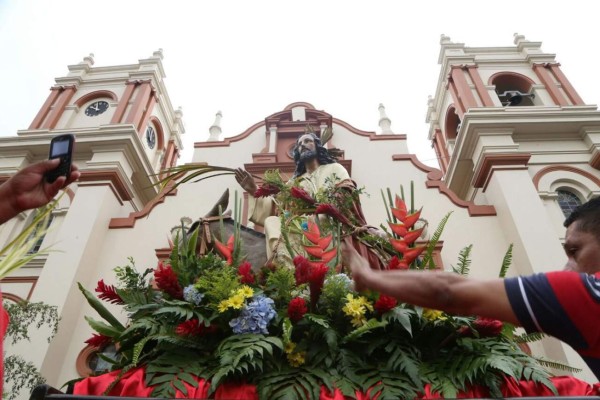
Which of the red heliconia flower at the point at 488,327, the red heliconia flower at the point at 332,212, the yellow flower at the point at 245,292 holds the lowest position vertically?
the red heliconia flower at the point at 488,327

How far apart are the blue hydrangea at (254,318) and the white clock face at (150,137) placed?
11151mm

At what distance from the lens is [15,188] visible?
6.09ft

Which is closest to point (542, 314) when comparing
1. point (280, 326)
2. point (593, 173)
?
point (280, 326)

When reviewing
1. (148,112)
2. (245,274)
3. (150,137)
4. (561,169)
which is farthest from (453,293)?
(150,137)

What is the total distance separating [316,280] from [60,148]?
1802mm

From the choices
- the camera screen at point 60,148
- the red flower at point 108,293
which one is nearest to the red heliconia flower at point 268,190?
the red flower at point 108,293

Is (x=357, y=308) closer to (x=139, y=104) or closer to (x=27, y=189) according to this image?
(x=27, y=189)

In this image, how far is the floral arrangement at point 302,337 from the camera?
107 inches

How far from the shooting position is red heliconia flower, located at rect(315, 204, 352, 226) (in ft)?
13.2

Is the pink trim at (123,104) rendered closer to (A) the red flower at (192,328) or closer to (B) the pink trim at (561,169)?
(A) the red flower at (192,328)

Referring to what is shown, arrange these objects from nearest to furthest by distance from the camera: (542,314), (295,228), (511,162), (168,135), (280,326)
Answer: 1. (542,314)
2. (280,326)
3. (295,228)
4. (511,162)
5. (168,135)

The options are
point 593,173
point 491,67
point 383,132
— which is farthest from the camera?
point 491,67

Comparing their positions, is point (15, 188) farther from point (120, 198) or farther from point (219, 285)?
point (120, 198)

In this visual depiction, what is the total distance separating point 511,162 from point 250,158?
18.6 feet
